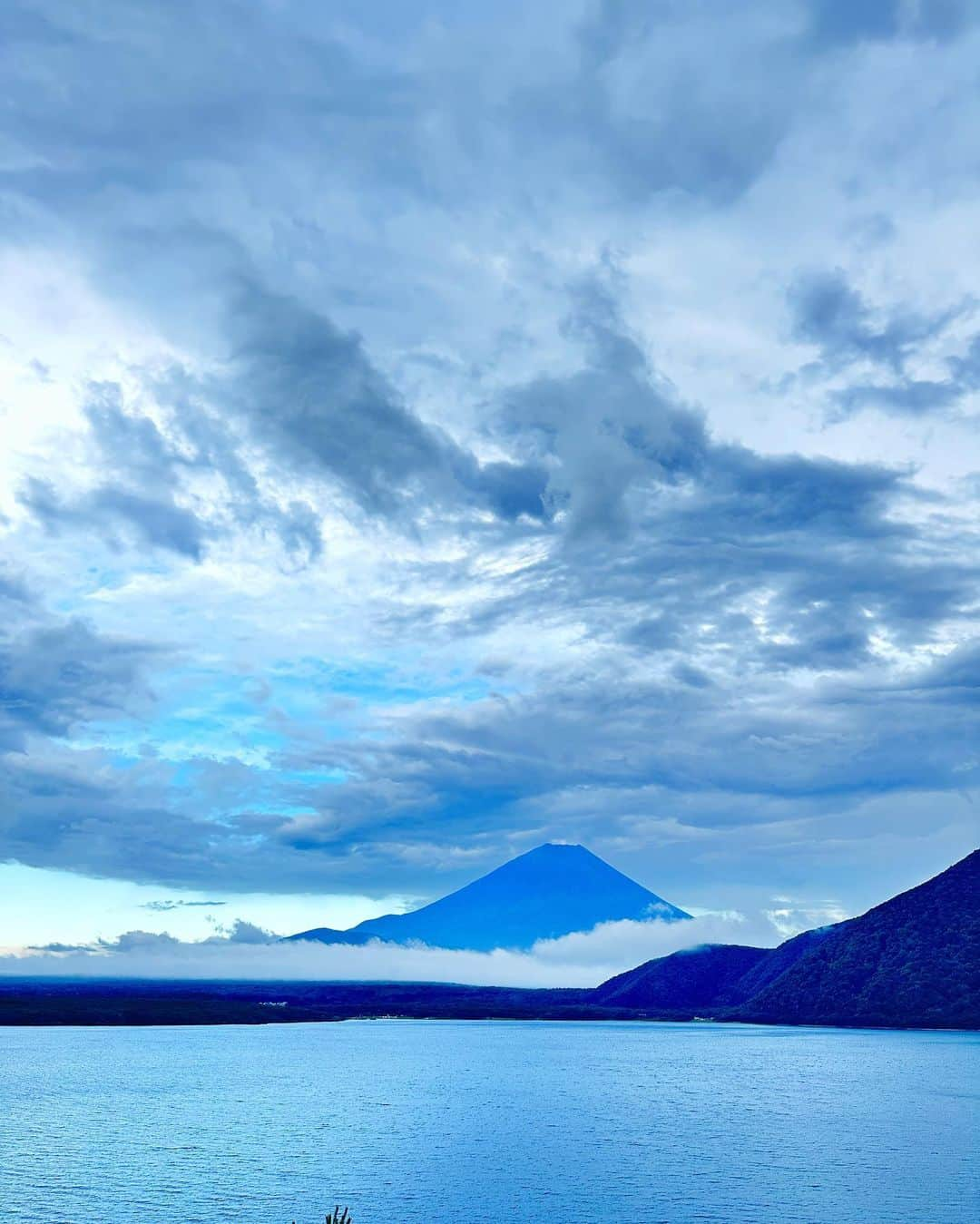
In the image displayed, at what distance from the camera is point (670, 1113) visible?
541 ft

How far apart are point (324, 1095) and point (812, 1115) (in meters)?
80.1

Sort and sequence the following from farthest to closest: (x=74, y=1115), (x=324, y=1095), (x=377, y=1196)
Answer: (x=324, y=1095) → (x=74, y=1115) → (x=377, y=1196)

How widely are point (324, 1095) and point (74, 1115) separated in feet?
154

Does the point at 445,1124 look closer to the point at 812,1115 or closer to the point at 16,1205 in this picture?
the point at 812,1115

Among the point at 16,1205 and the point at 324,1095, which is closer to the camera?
the point at 16,1205

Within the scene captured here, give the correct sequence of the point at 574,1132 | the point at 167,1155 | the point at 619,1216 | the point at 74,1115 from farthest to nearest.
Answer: the point at 74,1115 < the point at 574,1132 < the point at 167,1155 < the point at 619,1216

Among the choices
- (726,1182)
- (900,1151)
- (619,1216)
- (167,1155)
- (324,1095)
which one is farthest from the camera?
(324,1095)

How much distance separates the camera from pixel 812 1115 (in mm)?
165375

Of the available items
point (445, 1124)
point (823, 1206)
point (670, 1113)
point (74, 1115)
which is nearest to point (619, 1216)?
point (823, 1206)

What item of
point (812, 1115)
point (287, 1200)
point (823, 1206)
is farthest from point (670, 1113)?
point (287, 1200)

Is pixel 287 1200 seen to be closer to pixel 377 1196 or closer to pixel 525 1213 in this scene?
pixel 377 1196

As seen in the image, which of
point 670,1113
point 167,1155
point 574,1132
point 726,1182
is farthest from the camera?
point 670,1113

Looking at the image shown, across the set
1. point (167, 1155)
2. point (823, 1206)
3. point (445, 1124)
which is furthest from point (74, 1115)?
point (823, 1206)

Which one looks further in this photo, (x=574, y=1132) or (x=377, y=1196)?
(x=574, y=1132)
